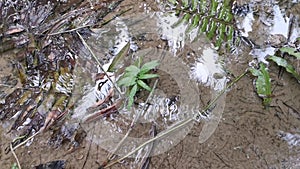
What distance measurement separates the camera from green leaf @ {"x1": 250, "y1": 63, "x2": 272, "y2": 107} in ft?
6.12

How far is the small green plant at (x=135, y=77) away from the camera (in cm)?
185

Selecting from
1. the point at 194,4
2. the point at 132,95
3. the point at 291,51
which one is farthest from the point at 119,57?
the point at 291,51

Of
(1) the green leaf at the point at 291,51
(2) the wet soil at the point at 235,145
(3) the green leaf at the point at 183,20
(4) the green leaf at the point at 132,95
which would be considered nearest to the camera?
(2) the wet soil at the point at 235,145

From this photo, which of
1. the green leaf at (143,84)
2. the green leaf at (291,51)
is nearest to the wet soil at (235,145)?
the green leaf at (291,51)

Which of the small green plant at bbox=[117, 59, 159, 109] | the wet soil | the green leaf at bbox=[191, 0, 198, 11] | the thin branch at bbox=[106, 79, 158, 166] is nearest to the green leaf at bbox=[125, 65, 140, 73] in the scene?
the small green plant at bbox=[117, 59, 159, 109]

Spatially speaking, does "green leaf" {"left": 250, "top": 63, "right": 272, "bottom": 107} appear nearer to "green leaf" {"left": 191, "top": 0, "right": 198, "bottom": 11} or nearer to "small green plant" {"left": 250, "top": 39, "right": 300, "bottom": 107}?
"small green plant" {"left": 250, "top": 39, "right": 300, "bottom": 107}

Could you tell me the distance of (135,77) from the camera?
6.15 ft

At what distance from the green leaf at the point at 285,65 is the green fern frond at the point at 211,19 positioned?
0.67ft

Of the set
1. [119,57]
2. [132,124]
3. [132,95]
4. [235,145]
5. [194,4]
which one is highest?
[194,4]

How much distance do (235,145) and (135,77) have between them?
525 mm

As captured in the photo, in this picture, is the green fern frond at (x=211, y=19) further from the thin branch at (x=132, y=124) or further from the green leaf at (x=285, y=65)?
the thin branch at (x=132, y=124)

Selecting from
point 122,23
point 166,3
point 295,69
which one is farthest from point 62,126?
point 295,69

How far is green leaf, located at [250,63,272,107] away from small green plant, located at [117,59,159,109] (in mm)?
462

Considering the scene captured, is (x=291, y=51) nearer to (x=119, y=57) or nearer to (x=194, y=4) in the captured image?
(x=194, y=4)
